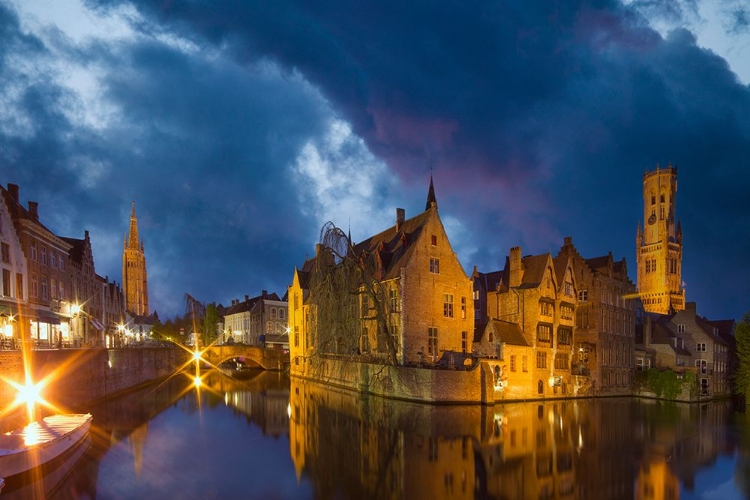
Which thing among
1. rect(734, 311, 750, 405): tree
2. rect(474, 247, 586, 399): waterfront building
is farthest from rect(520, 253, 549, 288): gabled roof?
rect(734, 311, 750, 405): tree

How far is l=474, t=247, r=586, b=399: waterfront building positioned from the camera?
3859 centimetres

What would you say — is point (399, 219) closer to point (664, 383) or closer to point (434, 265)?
point (434, 265)

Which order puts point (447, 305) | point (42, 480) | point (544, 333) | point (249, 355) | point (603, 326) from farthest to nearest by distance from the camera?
point (249, 355) → point (603, 326) → point (447, 305) → point (544, 333) → point (42, 480)

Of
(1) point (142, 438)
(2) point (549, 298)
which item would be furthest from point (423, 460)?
(2) point (549, 298)

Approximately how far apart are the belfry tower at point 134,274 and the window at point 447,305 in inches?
5079

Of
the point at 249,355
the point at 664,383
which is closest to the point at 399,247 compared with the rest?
the point at 664,383

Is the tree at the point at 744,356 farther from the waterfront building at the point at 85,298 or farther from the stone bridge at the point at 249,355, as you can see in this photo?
the waterfront building at the point at 85,298

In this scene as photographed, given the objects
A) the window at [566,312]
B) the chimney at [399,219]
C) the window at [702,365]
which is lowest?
the window at [702,365]

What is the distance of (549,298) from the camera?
136 feet

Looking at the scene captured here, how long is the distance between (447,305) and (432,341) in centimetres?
357

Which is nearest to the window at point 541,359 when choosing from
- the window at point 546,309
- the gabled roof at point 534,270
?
the window at point 546,309

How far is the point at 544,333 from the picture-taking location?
4091 centimetres

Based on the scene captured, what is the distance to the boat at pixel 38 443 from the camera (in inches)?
647

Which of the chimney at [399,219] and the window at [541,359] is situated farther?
the chimney at [399,219]
